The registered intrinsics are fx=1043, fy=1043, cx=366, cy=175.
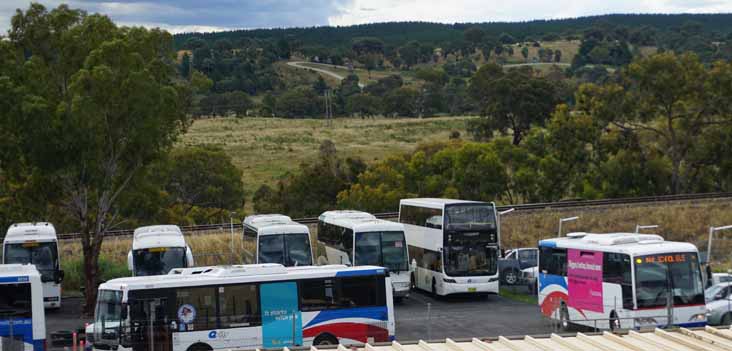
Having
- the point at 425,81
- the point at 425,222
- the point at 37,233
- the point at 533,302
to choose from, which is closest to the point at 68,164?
the point at 37,233

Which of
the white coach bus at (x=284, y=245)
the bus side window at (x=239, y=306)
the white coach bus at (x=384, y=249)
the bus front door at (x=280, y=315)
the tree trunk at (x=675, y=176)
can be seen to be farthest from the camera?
the tree trunk at (x=675, y=176)

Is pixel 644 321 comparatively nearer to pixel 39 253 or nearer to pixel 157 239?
pixel 157 239

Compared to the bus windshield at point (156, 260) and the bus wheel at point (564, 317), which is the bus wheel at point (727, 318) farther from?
the bus windshield at point (156, 260)

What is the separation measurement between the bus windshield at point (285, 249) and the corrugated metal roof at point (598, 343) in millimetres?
20405

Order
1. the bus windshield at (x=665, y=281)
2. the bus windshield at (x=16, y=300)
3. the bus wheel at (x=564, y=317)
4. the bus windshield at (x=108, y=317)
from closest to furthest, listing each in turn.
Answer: the bus windshield at (x=108, y=317) → the bus windshield at (x=16, y=300) → the bus windshield at (x=665, y=281) → the bus wheel at (x=564, y=317)

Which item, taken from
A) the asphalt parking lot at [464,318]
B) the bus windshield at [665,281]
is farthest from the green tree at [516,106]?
the bus windshield at [665,281]

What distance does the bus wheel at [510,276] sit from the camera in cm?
4056

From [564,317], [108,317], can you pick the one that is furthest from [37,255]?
[564,317]

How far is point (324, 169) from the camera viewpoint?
222 feet

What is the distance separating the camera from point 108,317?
24000mm

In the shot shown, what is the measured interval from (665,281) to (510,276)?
14770 millimetres

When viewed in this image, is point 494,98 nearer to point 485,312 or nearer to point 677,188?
point 677,188

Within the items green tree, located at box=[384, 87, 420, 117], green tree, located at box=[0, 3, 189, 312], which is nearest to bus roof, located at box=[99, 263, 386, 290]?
green tree, located at box=[0, 3, 189, 312]

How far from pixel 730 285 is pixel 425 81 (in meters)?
143
